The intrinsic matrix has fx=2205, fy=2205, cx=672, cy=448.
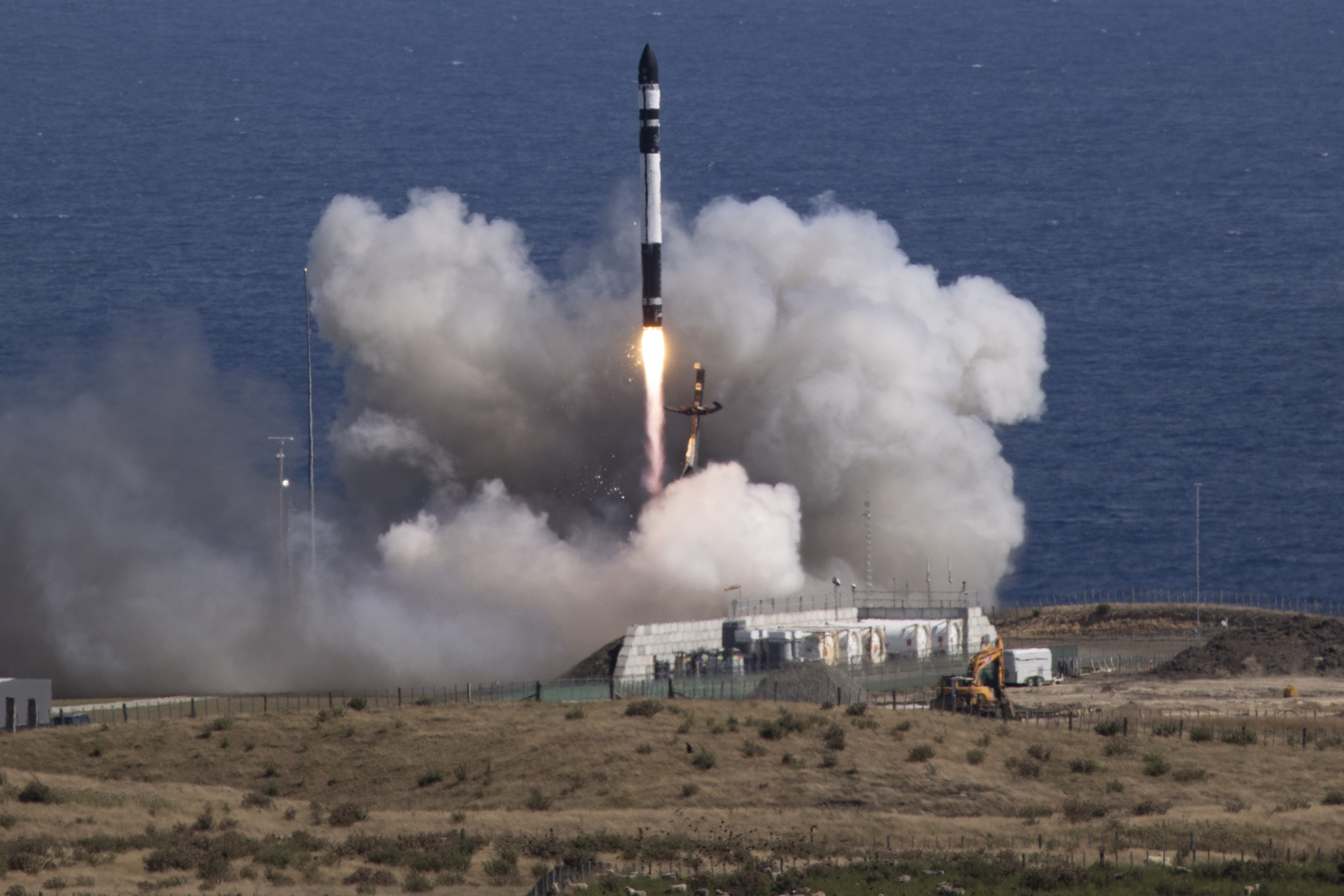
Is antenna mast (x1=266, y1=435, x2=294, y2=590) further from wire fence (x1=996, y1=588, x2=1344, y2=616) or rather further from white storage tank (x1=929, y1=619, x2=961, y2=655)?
wire fence (x1=996, y1=588, x2=1344, y2=616)

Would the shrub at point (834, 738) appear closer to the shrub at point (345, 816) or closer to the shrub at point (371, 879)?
the shrub at point (345, 816)

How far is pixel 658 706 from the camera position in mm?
82938

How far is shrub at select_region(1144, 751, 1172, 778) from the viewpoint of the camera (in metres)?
75.6

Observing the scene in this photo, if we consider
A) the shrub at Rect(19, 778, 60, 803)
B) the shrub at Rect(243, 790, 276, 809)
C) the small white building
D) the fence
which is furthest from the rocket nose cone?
the shrub at Rect(19, 778, 60, 803)

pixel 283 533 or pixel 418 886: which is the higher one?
pixel 283 533

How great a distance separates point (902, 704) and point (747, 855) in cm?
3450

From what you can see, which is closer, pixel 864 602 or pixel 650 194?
pixel 650 194

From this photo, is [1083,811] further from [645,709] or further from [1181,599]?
[1181,599]

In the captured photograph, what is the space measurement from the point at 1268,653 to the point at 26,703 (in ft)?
200

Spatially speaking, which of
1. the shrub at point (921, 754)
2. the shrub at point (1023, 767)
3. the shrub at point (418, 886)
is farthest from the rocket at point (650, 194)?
the shrub at point (418, 886)

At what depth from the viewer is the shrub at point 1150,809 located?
7019 centimetres

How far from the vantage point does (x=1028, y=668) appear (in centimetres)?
10962

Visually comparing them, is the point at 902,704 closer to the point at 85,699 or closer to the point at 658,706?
the point at 658,706

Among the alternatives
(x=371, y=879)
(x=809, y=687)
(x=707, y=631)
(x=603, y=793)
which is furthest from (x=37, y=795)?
(x=707, y=631)
